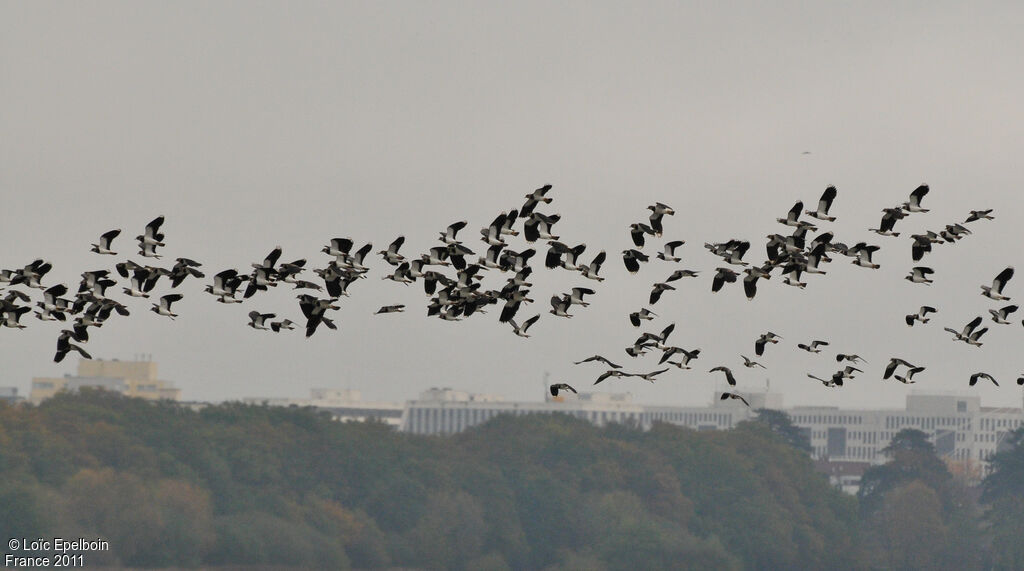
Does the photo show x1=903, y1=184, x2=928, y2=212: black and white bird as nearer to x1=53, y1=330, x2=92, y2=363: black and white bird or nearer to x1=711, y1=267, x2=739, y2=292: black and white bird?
x1=711, y1=267, x2=739, y2=292: black and white bird

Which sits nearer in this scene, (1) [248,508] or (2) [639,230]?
(2) [639,230]

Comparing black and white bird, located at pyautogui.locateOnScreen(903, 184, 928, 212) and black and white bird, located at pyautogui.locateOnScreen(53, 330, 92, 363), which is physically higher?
black and white bird, located at pyautogui.locateOnScreen(903, 184, 928, 212)

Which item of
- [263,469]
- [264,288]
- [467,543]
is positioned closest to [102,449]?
[263,469]

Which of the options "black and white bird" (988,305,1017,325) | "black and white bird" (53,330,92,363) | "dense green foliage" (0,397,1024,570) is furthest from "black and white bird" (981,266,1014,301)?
"dense green foliage" (0,397,1024,570)

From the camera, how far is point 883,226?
65.6 m

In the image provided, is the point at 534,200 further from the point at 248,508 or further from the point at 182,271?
the point at 248,508

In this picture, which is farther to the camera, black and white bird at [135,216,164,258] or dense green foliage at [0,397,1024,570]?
dense green foliage at [0,397,1024,570]

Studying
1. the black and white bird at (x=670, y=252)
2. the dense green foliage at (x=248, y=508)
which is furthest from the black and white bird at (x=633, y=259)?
the dense green foliage at (x=248, y=508)

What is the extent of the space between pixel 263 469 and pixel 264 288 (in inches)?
4817

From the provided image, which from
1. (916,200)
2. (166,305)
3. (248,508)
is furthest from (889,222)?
(248,508)

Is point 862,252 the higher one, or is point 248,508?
point 862,252

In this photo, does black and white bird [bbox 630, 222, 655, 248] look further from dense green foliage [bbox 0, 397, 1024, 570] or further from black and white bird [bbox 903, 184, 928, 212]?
dense green foliage [bbox 0, 397, 1024, 570]

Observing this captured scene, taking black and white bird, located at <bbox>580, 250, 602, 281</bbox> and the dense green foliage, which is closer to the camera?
black and white bird, located at <bbox>580, 250, 602, 281</bbox>

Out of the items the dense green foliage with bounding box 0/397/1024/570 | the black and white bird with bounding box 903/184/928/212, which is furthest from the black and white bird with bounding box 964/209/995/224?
the dense green foliage with bounding box 0/397/1024/570
